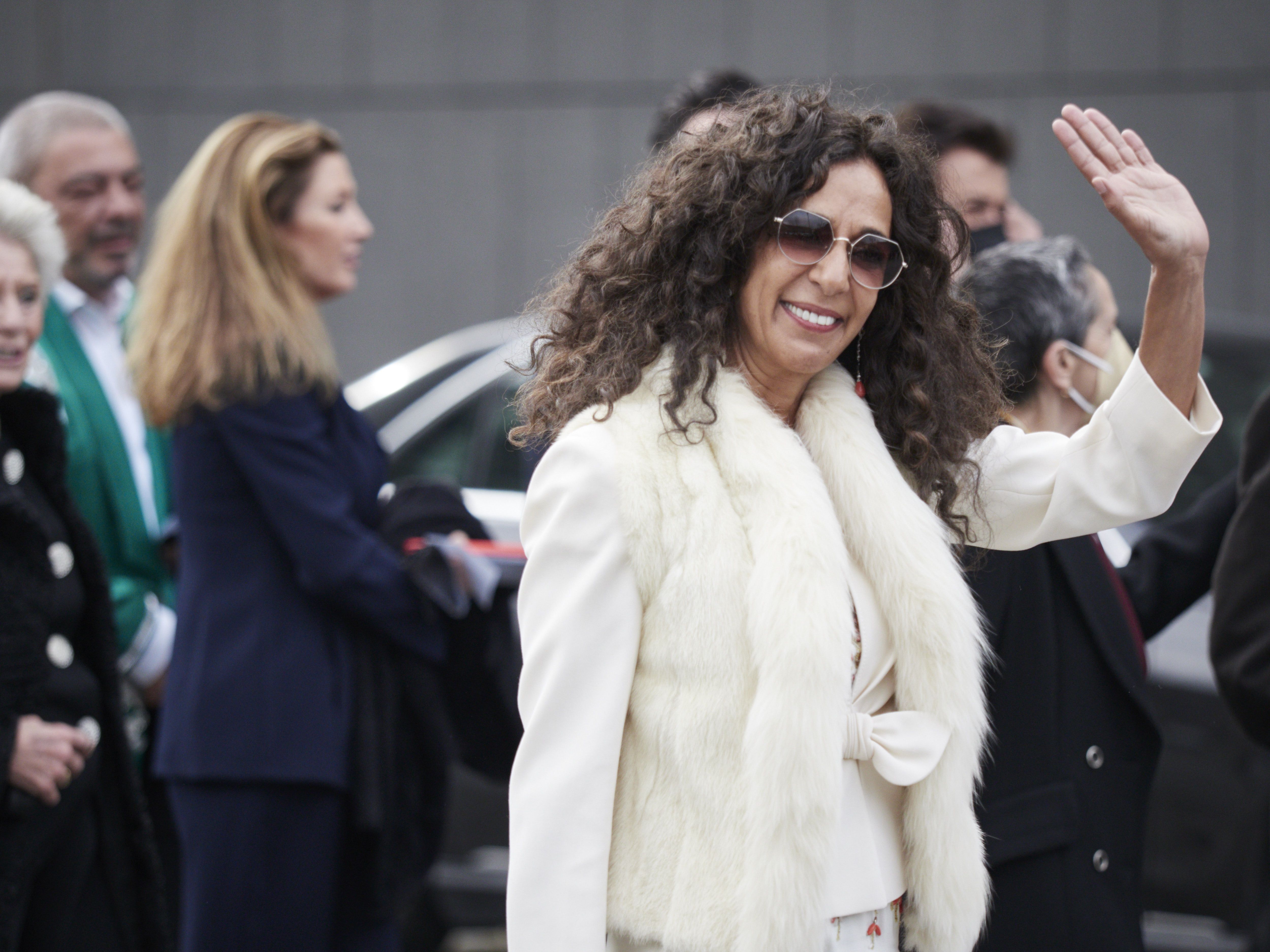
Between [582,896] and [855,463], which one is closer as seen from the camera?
[582,896]

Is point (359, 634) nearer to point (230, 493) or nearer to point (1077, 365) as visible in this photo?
point (230, 493)

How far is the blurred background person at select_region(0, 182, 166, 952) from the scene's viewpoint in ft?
8.51

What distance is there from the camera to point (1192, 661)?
3.87 meters

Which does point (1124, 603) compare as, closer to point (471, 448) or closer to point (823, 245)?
point (823, 245)

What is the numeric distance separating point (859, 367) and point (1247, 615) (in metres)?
0.92

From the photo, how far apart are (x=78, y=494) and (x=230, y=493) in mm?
570

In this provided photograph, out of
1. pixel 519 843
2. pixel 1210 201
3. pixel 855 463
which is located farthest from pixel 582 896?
pixel 1210 201

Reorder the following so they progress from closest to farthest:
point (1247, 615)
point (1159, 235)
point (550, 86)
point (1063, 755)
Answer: point (1159, 235)
point (1063, 755)
point (1247, 615)
point (550, 86)

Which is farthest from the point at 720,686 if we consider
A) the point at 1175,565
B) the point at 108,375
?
the point at 108,375

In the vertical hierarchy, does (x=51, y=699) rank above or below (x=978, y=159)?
below

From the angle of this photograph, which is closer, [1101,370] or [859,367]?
[859,367]

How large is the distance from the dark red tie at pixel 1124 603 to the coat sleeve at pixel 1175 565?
0.23 meters

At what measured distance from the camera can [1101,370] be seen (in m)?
2.75

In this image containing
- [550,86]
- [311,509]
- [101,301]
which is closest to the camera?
[311,509]
